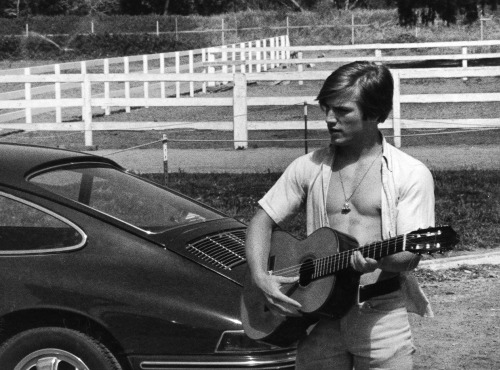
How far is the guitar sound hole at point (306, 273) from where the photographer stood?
414cm

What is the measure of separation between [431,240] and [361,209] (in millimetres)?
454

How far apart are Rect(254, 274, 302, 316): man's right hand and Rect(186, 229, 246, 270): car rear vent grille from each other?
1.52 meters

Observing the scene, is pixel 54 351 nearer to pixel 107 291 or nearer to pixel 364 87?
pixel 107 291

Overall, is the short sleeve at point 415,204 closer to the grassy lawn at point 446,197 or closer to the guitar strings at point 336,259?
the guitar strings at point 336,259

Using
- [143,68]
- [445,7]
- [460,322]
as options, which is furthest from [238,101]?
[445,7]

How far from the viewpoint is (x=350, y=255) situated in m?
3.97

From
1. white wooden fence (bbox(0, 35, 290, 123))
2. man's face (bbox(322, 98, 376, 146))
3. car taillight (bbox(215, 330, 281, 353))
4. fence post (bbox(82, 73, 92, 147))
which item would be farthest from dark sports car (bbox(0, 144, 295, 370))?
white wooden fence (bbox(0, 35, 290, 123))

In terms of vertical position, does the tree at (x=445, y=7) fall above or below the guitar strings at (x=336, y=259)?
above

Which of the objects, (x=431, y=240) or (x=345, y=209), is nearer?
(x=431, y=240)

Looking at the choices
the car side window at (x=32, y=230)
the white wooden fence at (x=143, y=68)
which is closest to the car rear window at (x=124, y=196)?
the car side window at (x=32, y=230)

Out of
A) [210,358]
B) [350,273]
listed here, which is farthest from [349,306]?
[210,358]

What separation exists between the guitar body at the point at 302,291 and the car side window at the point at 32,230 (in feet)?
5.04

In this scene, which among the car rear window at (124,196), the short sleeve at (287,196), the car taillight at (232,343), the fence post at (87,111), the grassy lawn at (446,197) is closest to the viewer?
the short sleeve at (287,196)

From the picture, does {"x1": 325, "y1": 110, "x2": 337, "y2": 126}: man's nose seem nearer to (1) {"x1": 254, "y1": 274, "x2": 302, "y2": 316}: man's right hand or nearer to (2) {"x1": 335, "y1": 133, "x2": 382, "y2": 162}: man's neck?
(2) {"x1": 335, "y1": 133, "x2": 382, "y2": 162}: man's neck
